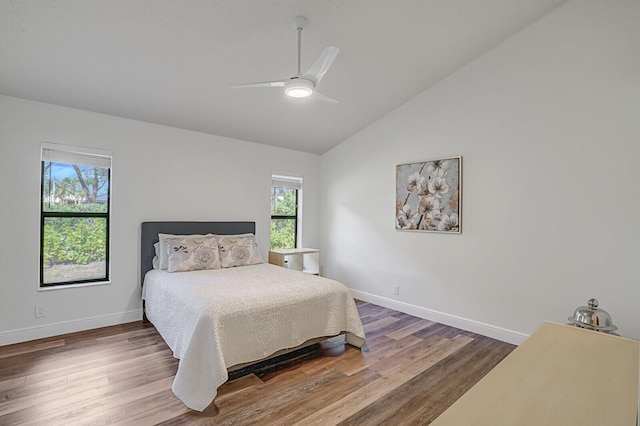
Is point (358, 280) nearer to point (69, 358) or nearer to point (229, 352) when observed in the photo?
point (229, 352)

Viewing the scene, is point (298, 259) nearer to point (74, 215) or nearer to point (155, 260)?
point (155, 260)

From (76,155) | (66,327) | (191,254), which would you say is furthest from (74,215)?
(191,254)

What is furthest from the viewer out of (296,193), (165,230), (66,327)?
(296,193)

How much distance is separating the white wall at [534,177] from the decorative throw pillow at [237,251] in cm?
186

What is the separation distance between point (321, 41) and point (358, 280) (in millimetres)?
3345

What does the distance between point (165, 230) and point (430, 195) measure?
329 centimetres

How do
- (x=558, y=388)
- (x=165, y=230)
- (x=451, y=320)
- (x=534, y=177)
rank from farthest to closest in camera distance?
(x=165, y=230) → (x=451, y=320) → (x=534, y=177) → (x=558, y=388)

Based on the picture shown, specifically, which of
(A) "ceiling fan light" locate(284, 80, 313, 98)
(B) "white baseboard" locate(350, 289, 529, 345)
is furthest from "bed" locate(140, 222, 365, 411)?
(A) "ceiling fan light" locate(284, 80, 313, 98)

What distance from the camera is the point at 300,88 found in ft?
8.05

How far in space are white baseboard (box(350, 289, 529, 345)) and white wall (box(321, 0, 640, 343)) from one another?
17 millimetres

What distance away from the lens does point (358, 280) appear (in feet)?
16.2

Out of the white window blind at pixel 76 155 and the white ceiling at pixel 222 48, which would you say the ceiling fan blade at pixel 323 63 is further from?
the white window blind at pixel 76 155

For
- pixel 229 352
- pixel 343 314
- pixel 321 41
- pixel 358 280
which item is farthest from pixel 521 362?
pixel 358 280

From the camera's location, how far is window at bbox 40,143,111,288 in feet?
11.0
